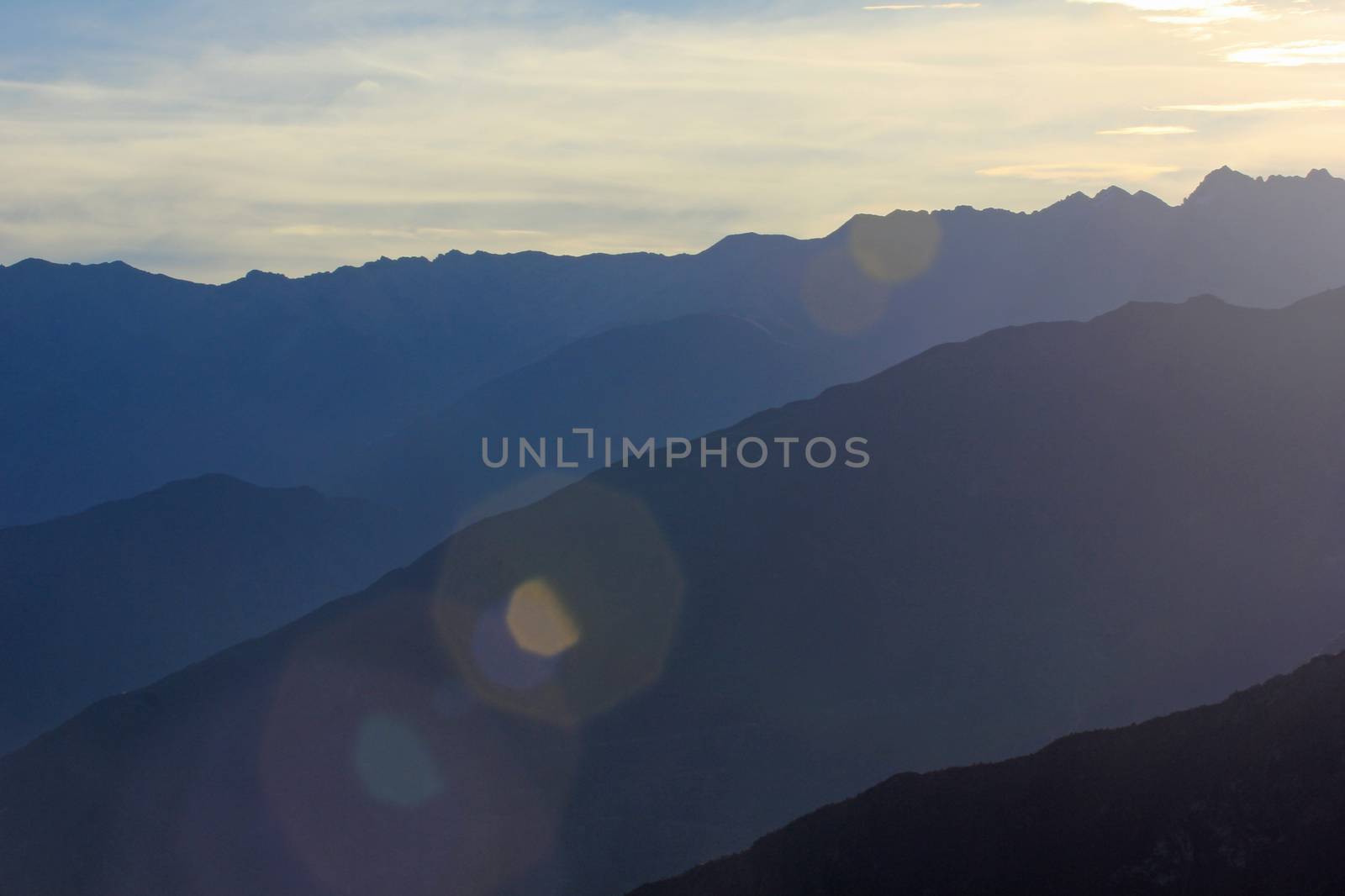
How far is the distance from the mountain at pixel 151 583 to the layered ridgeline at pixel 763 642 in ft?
159

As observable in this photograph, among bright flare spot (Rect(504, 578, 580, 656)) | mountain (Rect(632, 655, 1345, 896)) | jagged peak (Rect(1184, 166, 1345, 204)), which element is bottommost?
mountain (Rect(632, 655, 1345, 896))

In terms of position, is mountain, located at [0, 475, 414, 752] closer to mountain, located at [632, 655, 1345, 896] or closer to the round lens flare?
the round lens flare

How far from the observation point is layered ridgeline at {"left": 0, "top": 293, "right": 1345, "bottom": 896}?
65250mm

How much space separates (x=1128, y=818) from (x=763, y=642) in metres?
45.7

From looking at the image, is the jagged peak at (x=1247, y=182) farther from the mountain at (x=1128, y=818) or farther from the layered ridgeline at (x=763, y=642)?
the mountain at (x=1128, y=818)

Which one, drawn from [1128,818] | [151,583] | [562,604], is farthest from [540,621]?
[151,583]

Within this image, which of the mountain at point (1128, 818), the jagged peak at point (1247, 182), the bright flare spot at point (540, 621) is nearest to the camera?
the mountain at point (1128, 818)

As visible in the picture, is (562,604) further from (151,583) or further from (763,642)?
(151,583)

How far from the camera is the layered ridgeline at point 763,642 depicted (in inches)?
2569

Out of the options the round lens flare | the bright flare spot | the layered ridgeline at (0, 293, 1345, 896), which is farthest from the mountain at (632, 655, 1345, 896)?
the bright flare spot

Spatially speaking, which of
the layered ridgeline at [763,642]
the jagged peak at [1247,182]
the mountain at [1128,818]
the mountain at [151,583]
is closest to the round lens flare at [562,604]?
the layered ridgeline at [763,642]

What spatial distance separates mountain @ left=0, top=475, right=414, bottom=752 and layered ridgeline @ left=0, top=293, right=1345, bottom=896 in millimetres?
48549

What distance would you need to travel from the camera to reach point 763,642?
75.2m

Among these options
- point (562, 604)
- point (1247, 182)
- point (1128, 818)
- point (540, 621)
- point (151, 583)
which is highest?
point (1247, 182)
